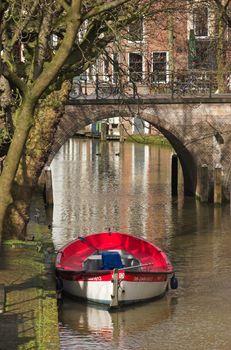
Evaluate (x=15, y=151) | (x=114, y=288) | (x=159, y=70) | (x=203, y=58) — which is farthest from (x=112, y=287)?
(x=203, y=58)

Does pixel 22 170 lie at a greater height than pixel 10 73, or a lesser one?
lesser

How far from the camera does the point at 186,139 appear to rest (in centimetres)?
4178

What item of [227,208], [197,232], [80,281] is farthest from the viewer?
[227,208]

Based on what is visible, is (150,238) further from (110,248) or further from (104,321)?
(104,321)

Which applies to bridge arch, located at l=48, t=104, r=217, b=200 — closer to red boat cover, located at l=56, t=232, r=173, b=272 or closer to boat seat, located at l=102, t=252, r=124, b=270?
red boat cover, located at l=56, t=232, r=173, b=272

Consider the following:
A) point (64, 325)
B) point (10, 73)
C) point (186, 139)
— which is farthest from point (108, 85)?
point (10, 73)

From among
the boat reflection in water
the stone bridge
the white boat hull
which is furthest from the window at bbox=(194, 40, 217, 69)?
the boat reflection in water

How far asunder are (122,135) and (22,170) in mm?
57581

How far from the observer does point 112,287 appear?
2233 centimetres

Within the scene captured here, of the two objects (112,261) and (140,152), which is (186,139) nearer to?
(112,261)

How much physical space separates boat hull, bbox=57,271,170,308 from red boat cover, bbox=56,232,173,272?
54 cm

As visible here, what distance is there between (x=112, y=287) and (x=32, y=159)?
433 centimetres

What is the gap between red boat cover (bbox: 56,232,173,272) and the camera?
23.8 meters

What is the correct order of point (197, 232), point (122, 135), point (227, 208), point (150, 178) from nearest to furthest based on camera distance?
point (197, 232), point (227, 208), point (150, 178), point (122, 135)
